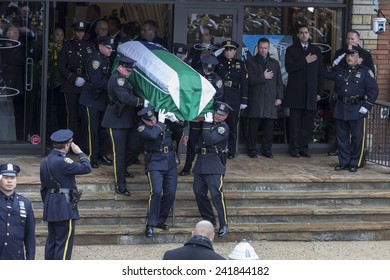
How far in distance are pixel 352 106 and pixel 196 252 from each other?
22.6 feet

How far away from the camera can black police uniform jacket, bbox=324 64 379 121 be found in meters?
16.3

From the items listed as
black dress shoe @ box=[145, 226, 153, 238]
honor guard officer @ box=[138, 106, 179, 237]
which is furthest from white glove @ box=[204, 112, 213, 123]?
black dress shoe @ box=[145, 226, 153, 238]

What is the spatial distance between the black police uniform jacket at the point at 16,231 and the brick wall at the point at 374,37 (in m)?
7.17

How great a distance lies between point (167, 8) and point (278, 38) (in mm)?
1685

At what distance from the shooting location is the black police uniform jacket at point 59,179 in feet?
42.3

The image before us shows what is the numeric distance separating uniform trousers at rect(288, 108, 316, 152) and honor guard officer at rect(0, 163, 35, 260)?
20.6 feet

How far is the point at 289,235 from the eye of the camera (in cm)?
1498

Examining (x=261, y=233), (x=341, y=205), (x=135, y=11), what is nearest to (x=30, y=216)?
(x=261, y=233)

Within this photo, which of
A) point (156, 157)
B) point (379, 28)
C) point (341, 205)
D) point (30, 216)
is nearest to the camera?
point (30, 216)

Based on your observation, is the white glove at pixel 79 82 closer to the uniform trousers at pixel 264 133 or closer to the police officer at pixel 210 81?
the police officer at pixel 210 81

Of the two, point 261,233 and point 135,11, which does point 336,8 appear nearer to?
point 135,11

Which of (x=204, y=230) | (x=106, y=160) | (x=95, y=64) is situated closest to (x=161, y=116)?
(x=95, y=64)

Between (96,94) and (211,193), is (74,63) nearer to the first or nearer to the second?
(96,94)

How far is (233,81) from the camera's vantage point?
54.9 ft
